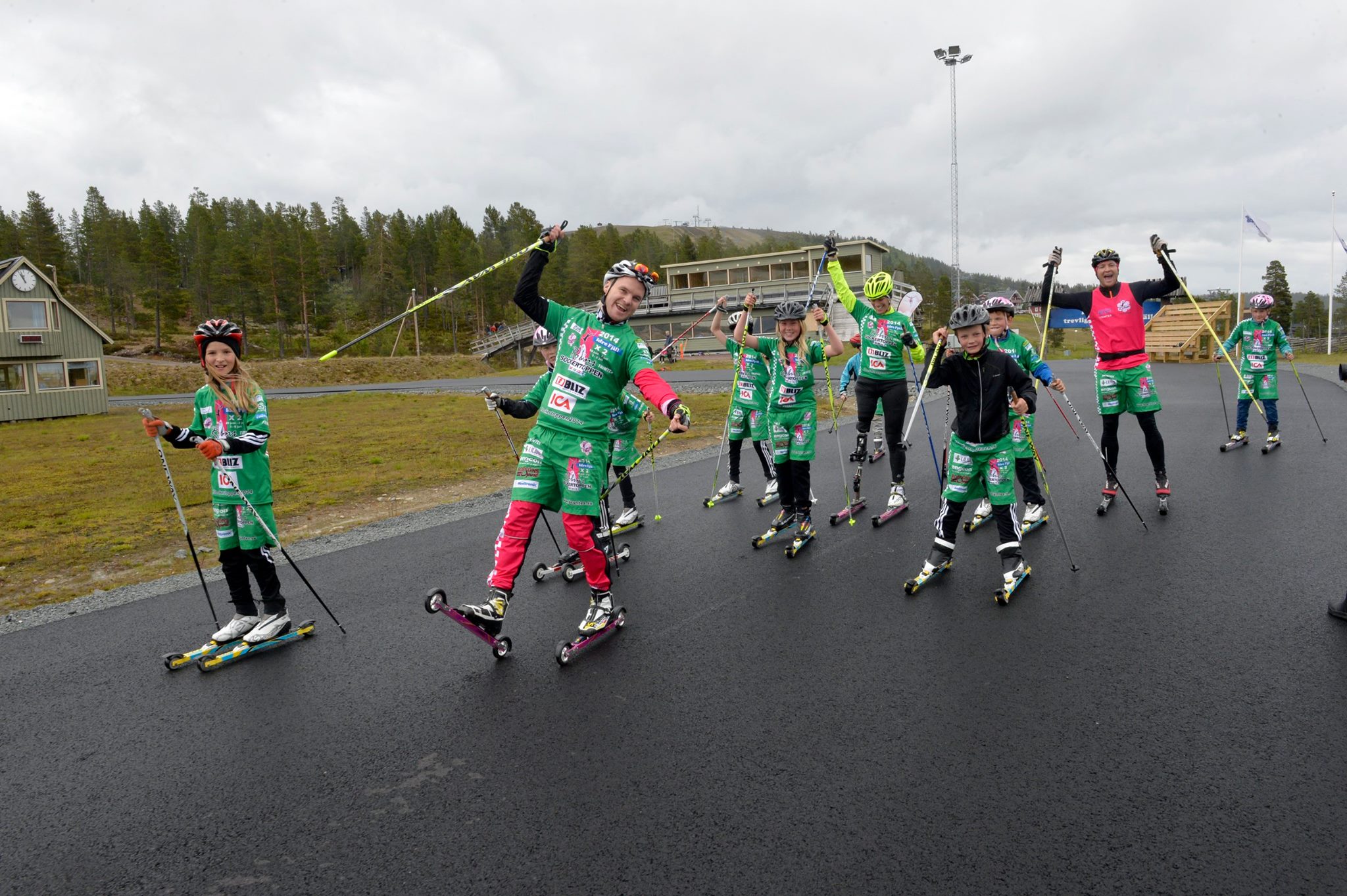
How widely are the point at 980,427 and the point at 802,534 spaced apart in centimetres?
214

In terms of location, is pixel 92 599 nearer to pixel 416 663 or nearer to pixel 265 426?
pixel 265 426

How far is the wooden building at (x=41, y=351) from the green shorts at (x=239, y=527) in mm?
32336

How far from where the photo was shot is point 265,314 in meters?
78.2

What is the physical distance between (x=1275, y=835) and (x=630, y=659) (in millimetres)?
3390

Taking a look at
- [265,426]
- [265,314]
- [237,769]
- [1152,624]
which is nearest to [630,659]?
[237,769]

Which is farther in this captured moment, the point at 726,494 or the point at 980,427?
the point at 726,494

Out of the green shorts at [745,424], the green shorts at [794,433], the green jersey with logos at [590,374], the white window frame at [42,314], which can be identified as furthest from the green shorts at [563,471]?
the white window frame at [42,314]

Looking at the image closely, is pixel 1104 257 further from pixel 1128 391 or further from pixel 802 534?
pixel 802 534

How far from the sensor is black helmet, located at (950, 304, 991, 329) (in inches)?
234

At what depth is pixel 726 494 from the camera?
1001cm

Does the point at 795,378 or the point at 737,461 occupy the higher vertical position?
the point at 795,378

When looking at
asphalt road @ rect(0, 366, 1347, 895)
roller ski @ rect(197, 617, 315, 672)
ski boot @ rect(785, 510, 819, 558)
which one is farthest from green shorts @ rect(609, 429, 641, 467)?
roller ski @ rect(197, 617, 315, 672)

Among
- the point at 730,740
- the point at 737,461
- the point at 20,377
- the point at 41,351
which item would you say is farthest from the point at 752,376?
the point at 20,377

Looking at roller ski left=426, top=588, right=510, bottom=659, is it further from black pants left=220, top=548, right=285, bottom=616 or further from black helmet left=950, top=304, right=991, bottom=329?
black helmet left=950, top=304, right=991, bottom=329
